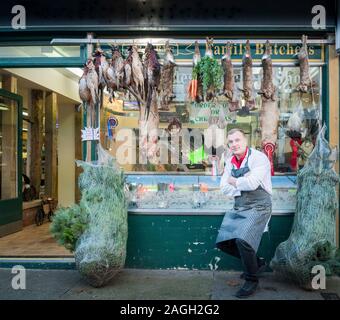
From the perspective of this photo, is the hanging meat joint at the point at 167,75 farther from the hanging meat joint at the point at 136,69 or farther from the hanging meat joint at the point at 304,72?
the hanging meat joint at the point at 304,72

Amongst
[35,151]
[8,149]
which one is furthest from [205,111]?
[35,151]

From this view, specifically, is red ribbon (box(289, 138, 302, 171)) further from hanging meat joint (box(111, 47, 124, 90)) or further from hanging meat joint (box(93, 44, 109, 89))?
hanging meat joint (box(93, 44, 109, 89))

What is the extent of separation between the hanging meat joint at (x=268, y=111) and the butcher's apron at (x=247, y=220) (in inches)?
43.9

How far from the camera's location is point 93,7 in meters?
5.96

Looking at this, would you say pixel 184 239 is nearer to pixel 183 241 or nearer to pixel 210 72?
pixel 183 241

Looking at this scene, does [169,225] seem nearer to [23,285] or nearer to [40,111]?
[23,285]

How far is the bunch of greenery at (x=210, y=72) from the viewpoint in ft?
17.7

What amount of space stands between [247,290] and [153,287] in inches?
42.9

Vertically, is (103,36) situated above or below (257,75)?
above

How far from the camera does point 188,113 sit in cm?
623

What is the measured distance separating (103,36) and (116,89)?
0.94m

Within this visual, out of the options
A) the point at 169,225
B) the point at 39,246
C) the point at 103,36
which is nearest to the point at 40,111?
the point at 39,246

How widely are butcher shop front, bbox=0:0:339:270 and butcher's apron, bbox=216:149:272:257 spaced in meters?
0.82

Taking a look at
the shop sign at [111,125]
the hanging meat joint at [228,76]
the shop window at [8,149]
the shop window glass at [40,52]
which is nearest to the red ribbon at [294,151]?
the hanging meat joint at [228,76]
